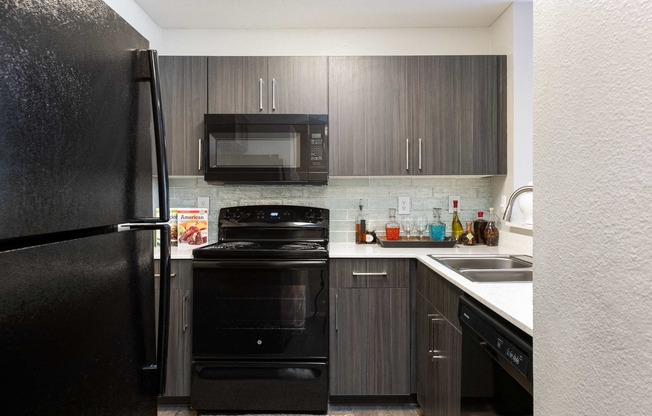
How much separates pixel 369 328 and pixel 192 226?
4.41 ft

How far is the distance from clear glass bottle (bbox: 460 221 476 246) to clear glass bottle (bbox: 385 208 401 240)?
1.45ft

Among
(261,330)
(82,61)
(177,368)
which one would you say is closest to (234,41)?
(261,330)

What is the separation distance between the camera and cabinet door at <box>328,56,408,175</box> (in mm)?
2635

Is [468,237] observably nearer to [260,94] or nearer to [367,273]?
[367,273]

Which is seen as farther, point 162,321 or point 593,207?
point 162,321

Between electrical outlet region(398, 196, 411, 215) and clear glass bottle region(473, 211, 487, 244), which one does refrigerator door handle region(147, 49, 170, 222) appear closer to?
electrical outlet region(398, 196, 411, 215)

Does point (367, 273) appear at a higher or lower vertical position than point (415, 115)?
lower

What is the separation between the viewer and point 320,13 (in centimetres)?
266

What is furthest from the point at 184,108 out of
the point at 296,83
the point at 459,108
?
the point at 459,108

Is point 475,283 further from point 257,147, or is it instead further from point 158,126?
point 257,147

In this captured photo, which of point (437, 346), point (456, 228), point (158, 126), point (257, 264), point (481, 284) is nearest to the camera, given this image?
point (158, 126)

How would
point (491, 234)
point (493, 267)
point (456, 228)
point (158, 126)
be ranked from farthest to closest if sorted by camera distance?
point (456, 228) → point (491, 234) → point (493, 267) → point (158, 126)

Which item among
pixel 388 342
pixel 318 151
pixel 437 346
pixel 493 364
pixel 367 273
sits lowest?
pixel 388 342

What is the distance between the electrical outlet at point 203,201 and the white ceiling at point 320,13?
1.19 meters
